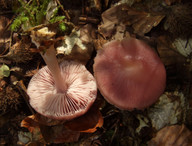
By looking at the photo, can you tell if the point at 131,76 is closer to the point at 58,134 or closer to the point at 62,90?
the point at 62,90

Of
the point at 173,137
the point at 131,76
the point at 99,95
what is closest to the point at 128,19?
the point at 131,76

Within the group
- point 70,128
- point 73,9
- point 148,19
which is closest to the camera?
point 70,128

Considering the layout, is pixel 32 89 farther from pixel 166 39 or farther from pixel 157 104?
pixel 166 39

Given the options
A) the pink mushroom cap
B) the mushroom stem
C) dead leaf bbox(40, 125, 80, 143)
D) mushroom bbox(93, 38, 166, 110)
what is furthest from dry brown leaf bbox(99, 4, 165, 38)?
dead leaf bbox(40, 125, 80, 143)

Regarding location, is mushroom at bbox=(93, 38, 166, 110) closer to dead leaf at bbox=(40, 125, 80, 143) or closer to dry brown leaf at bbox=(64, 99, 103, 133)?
dry brown leaf at bbox=(64, 99, 103, 133)

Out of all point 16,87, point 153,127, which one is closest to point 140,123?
point 153,127
